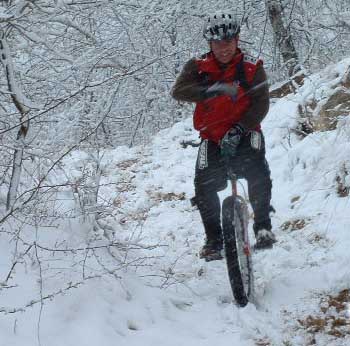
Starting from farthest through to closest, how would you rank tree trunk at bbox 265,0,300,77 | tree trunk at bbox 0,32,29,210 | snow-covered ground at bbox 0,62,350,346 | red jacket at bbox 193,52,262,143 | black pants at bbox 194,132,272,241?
tree trunk at bbox 265,0,300,77, black pants at bbox 194,132,272,241, red jacket at bbox 193,52,262,143, tree trunk at bbox 0,32,29,210, snow-covered ground at bbox 0,62,350,346

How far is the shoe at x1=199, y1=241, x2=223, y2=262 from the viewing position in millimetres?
4664

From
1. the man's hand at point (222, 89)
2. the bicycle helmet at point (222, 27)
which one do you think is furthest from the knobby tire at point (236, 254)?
the bicycle helmet at point (222, 27)

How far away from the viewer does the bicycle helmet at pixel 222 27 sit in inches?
162

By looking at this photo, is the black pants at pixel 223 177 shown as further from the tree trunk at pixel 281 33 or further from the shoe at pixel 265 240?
the tree trunk at pixel 281 33

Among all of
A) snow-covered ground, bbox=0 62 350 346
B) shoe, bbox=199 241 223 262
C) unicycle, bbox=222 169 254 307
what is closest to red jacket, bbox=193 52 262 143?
unicycle, bbox=222 169 254 307

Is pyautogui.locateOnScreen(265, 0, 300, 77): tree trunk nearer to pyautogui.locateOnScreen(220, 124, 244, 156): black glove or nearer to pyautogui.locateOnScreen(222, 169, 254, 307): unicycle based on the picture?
pyautogui.locateOnScreen(220, 124, 244, 156): black glove

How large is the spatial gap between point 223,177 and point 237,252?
2.55 feet

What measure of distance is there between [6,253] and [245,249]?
1.82m

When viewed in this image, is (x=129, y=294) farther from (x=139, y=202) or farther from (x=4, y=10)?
(x=139, y=202)

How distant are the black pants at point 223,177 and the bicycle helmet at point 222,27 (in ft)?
2.75

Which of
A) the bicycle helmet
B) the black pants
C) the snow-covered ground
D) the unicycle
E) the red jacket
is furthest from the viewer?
the black pants

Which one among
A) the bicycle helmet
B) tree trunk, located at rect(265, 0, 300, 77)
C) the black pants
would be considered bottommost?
the black pants

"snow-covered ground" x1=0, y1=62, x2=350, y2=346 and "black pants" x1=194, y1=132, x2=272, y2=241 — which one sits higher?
"black pants" x1=194, y1=132, x2=272, y2=241

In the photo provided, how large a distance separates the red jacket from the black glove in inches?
4.9
